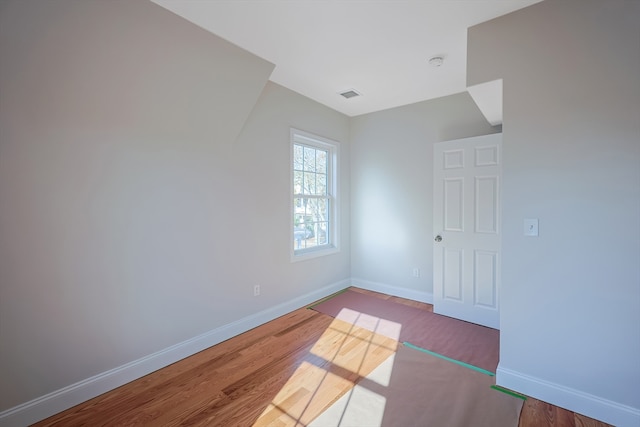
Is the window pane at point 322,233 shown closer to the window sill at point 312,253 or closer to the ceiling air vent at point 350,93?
the window sill at point 312,253

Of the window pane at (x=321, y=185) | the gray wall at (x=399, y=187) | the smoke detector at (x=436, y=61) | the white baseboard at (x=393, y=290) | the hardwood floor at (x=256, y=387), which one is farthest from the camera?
the window pane at (x=321, y=185)

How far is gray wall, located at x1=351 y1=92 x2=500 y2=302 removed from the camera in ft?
11.7

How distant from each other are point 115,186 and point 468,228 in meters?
3.40

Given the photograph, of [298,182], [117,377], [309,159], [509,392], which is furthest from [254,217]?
[509,392]

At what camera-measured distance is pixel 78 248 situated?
6.29 feet

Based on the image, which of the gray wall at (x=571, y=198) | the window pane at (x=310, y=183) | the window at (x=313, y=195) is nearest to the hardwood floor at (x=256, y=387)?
the gray wall at (x=571, y=198)

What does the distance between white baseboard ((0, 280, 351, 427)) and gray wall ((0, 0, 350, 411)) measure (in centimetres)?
5

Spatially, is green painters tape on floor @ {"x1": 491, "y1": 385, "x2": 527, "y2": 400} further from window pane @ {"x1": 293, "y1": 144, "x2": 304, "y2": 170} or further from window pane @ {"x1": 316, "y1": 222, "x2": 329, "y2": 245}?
window pane @ {"x1": 293, "y1": 144, "x2": 304, "y2": 170}

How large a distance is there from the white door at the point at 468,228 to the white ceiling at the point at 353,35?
863 mm

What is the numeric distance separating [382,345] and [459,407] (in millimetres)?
874

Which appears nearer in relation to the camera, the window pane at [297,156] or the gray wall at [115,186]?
the gray wall at [115,186]

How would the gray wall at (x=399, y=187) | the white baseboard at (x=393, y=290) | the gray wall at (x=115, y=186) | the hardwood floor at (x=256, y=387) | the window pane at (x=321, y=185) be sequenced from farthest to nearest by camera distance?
the window pane at (x=321, y=185) < the white baseboard at (x=393, y=290) < the gray wall at (x=399, y=187) < the hardwood floor at (x=256, y=387) < the gray wall at (x=115, y=186)

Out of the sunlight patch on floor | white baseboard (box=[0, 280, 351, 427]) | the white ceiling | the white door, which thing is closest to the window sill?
white baseboard (box=[0, 280, 351, 427])

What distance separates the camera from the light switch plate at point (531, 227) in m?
1.93
